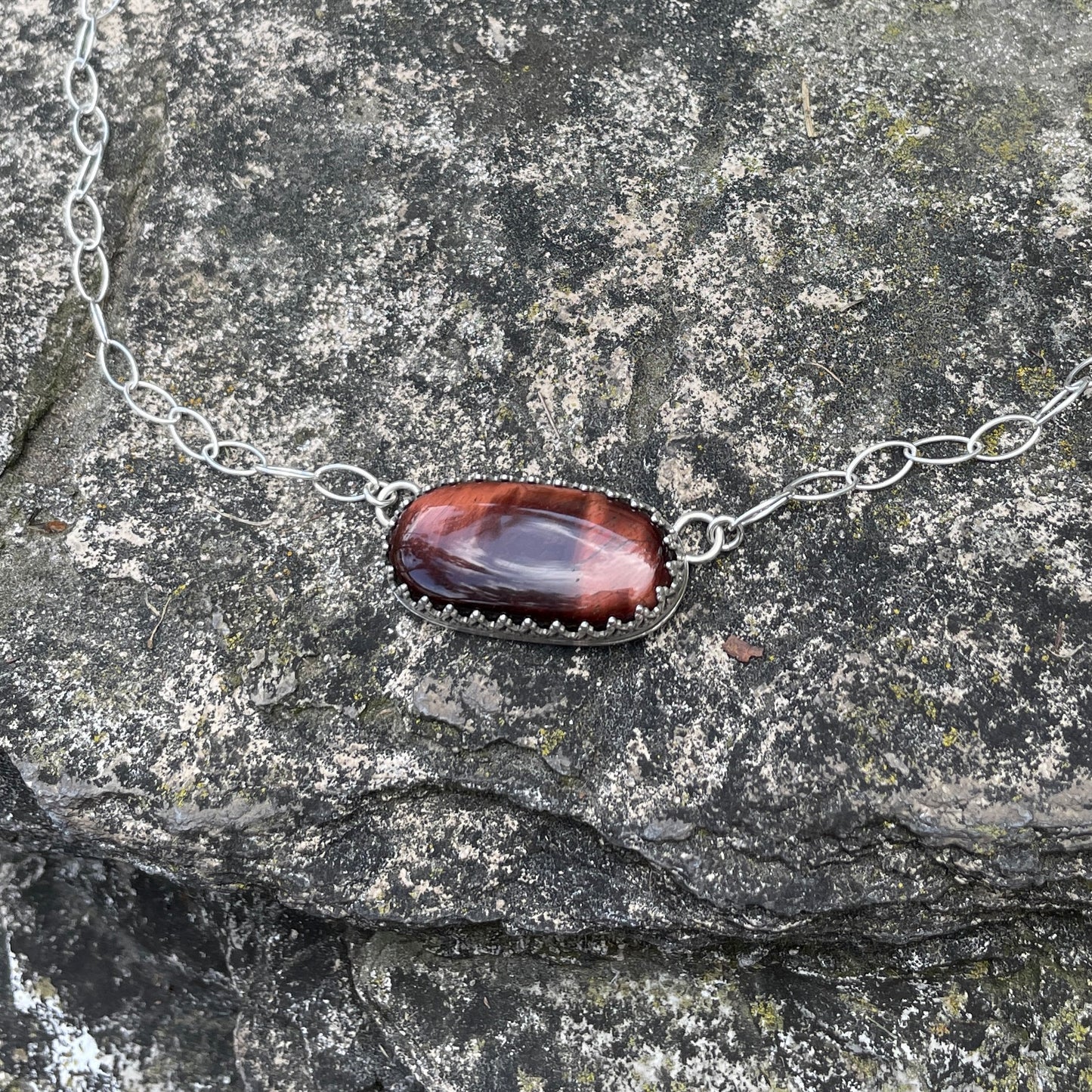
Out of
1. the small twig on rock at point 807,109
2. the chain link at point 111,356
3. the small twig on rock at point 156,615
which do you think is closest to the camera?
the small twig on rock at point 156,615

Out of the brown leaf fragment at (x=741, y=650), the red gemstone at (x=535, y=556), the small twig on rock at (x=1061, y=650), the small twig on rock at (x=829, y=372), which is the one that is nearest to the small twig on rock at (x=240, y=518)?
the red gemstone at (x=535, y=556)

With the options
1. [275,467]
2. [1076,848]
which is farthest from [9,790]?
[1076,848]

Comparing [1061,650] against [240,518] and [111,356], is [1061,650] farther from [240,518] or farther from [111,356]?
[111,356]

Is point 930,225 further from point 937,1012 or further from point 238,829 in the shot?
point 238,829

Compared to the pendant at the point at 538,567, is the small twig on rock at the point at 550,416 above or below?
above

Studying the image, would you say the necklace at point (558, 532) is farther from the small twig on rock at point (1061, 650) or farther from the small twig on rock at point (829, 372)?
the small twig on rock at point (1061, 650)

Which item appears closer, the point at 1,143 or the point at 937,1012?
the point at 937,1012
